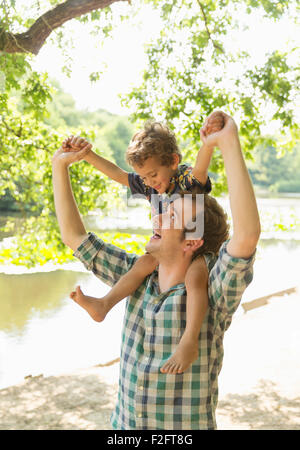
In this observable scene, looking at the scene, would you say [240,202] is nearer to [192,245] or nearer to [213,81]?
[192,245]

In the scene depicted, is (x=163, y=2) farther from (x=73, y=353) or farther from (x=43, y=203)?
(x=73, y=353)

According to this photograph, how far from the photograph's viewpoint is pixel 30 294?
26.2 ft

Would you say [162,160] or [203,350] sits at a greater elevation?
[162,160]

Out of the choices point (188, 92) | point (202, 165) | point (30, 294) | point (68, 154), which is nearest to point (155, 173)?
point (202, 165)

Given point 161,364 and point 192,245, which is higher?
point 192,245

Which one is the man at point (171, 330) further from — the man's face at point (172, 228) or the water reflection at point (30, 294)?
the water reflection at point (30, 294)

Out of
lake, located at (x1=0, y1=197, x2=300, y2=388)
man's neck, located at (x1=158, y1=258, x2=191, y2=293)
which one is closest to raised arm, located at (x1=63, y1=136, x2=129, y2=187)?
man's neck, located at (x1=158, y1=258, x2=191, y2=293)

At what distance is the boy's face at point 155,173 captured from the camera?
176 cm

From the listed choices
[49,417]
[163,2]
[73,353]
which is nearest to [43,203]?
[73,353]

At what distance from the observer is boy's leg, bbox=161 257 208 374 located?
3.33 feet

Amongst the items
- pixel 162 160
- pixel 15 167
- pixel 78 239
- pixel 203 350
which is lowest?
pixel 203 350

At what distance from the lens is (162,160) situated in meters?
1.77

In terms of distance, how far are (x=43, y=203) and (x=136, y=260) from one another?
5.54 meters

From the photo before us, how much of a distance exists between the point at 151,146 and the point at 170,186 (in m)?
0.14
